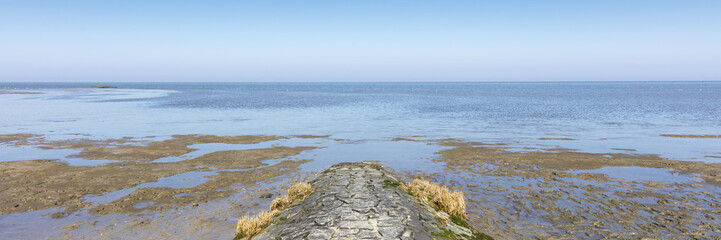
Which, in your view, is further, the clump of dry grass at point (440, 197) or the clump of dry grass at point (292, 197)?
the clump of dry grass at point (292, 197)

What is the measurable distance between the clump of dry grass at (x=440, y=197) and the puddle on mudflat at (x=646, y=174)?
7.24 metres

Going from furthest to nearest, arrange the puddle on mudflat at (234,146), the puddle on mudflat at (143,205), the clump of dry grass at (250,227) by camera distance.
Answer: the puddle on mudflat at (234,146), the puddle on mudflat at (143,205), the clump of dry grass at (250,227)

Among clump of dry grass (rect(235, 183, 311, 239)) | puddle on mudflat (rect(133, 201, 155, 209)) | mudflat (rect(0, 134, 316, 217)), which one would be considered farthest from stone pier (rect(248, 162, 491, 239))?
puddle on mudflat (rect(133, 201, 155, 209))

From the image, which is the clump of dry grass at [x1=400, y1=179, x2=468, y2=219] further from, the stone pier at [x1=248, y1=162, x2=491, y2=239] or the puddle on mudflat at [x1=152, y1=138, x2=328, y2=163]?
the puddle on mudflat at [x1=152, y1=138, x2=328, y2=163]

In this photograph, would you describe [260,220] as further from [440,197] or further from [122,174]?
[122,174]

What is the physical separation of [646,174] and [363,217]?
12.8 m

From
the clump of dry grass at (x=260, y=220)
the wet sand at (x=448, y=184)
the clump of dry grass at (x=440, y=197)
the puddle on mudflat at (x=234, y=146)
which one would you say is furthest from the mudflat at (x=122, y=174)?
the clump of dry grass at (x=440, y=197)

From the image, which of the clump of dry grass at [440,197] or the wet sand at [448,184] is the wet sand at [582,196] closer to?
the wet sand at [448,184]

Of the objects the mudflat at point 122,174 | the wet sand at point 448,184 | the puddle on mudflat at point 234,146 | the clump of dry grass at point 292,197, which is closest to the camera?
the wet sand at point 448,184

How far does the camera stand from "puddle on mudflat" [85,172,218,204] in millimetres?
12601

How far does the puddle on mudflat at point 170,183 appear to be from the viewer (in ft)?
41.3

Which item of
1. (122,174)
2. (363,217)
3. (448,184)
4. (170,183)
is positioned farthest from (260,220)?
(122,174)

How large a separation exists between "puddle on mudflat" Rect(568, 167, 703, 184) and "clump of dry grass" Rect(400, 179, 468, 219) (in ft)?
23.8

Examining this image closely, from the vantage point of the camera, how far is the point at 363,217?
919 cm
